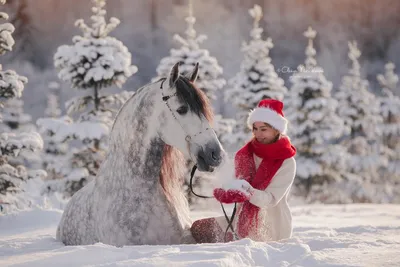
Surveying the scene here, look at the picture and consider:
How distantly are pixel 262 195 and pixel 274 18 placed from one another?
19.9m

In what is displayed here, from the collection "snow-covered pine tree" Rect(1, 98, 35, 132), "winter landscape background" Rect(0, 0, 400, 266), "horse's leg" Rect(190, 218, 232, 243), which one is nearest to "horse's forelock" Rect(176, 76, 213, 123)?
"winter landscape background" Rect(0, 0, 400, 266)

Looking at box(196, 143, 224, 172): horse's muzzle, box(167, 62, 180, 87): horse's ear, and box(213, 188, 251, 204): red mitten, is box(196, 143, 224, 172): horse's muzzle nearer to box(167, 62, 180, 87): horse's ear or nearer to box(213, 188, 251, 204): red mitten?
box(213, 188, 251, 204): red mitten

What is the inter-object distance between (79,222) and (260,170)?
1698 mm

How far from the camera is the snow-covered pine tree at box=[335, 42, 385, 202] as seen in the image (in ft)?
75.8

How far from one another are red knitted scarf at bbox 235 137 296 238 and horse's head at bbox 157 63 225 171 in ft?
1.80

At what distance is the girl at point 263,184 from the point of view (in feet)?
10.7

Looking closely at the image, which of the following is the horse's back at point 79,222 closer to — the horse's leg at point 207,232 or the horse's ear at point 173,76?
the horse's leg at point 207,232

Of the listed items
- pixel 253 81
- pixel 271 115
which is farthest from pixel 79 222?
pixel 253 81

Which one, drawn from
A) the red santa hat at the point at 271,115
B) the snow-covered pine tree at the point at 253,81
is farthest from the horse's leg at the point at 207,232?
the snow-covered pine tree at the point at 253,81

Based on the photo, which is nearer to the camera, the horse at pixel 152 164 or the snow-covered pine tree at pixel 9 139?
the horse at pixel 152 164

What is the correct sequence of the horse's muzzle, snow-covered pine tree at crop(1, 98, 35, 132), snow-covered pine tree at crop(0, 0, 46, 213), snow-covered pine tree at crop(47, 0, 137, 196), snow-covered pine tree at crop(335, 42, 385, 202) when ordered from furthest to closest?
snow-covered pine tree at crop(335, 42, 385, 202) < snow-covered pine tree at crop(1, 98, 35, 132) < snow-covered pine tree at crop(47, 0, 137, 196) < snow-covered pine tree at crop(0, 0, 46, 213) < the horse's muzzle

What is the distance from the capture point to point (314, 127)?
1969cm

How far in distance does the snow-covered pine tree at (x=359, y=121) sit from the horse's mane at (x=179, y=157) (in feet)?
69.9

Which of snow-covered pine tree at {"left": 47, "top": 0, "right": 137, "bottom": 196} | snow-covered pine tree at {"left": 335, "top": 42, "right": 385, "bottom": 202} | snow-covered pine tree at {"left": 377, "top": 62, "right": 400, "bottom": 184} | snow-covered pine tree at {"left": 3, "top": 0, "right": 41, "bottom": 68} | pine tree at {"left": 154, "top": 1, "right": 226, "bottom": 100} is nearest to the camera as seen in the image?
snow-covered pine tree at {"left": 3, "top": 0, "right": 41, "bottom": 68}
